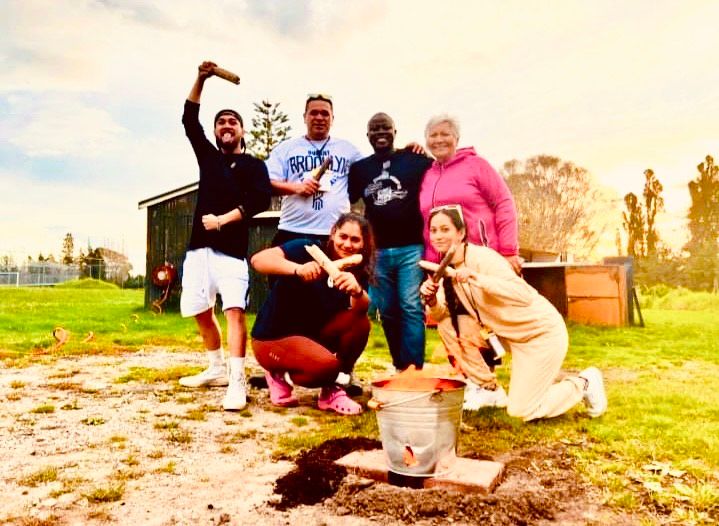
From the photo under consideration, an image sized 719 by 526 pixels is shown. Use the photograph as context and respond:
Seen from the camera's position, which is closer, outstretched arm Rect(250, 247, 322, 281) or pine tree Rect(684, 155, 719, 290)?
outstretched arm Rect(250, 247, 322, 281)

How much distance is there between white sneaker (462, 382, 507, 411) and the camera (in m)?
4.45

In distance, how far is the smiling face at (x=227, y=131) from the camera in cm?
488

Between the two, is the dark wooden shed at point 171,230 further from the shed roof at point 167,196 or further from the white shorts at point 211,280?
the white shorts at point 211,280

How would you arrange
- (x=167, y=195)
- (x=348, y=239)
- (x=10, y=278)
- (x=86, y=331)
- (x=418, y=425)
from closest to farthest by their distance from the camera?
(x=418, y=425), (x=348, y=239), (x=86, y=331), (x=167, y=195), (x=10, y=278)

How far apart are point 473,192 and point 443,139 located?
44cm

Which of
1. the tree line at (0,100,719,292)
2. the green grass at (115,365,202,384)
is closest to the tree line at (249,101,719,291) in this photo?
the tree line at (0,100,719,292)

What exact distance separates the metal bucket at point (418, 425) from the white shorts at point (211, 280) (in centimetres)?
214

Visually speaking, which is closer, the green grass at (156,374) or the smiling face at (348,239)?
the smiling face at (348,239)

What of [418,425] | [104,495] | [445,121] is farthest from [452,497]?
[445,121]

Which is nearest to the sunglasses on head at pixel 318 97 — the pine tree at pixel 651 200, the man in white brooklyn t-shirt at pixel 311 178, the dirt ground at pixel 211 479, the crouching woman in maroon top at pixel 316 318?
the man in white brooklyn t-shirt at pixel 311 178

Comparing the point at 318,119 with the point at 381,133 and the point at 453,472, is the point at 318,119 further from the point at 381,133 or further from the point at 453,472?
the point at 453,472

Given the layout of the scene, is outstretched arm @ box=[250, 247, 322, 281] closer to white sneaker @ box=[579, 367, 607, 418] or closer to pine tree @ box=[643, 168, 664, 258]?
white sneaker @ box=[579, 367, 607, 418]

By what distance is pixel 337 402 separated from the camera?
4.48 meters

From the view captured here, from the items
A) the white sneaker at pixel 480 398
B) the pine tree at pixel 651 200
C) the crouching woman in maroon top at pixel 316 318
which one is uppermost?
the pine tree at pixel 651 200
